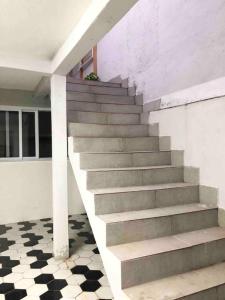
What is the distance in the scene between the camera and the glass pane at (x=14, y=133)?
4598 mm

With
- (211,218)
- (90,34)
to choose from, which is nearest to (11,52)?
(90,34)

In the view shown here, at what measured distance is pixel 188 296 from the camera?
5.79 ft

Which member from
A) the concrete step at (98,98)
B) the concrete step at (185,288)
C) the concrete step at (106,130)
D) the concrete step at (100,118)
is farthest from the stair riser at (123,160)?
the concrete step at (185,288)

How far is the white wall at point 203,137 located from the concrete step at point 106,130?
546 millimetres

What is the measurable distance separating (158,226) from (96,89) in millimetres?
2768

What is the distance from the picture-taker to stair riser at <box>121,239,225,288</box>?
1.87 meters

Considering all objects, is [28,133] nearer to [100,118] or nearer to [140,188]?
[100,118]

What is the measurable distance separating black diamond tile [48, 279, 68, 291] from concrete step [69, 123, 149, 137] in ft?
5.48

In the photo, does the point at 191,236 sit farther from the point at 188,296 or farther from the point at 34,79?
the point at 34,79

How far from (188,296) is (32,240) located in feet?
8.08

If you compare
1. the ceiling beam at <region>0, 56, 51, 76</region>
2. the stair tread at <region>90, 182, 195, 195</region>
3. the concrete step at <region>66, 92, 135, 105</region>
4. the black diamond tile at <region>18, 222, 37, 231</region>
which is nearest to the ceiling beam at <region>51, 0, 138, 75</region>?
the ceiling beam at <region>0, 56, 51, 76</region>

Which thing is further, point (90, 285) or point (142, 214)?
point (90, 285)

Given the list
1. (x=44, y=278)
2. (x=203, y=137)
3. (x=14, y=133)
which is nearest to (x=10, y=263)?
(x=44, y=278)

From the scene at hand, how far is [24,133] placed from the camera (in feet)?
15.4
